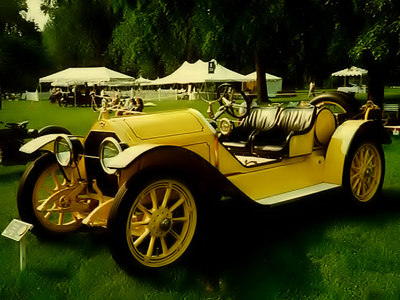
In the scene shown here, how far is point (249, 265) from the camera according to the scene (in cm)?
381

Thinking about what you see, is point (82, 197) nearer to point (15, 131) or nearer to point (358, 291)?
point (358, 291)

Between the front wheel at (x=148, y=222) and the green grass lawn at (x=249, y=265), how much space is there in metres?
0.18

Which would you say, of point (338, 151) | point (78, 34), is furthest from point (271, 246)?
point (78, 34)

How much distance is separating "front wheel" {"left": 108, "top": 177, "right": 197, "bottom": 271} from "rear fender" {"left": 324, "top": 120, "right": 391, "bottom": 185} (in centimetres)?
213

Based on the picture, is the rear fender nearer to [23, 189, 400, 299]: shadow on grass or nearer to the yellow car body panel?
the yellow car body panel

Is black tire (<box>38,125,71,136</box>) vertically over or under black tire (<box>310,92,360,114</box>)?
under

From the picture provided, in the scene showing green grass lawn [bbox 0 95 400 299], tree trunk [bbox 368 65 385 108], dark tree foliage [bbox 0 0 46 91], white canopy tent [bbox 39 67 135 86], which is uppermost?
dark tree foliage [bbox 0 0 46 91]

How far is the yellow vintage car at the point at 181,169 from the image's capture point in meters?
3.53

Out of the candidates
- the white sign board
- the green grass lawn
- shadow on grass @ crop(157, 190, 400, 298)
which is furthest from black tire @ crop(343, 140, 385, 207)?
the white sign board

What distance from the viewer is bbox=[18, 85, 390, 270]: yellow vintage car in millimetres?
3529

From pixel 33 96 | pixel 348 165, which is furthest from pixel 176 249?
pixel 33 96

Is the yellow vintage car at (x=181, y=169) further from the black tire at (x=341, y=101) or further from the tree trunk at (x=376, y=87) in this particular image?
the tree trunk at (x=376, y=87)

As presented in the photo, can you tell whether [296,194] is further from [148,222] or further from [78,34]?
[78,34]

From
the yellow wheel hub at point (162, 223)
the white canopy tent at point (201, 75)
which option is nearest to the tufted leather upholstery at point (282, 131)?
the yellow wheel hub at point (162, 223)
